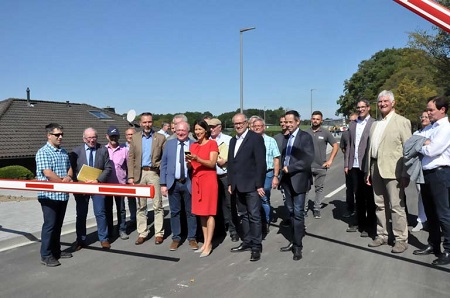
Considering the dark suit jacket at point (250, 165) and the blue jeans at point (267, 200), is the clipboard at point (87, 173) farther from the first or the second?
the blue jeans at point (267, 200)

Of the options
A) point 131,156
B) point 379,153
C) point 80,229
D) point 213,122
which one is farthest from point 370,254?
point 80,229

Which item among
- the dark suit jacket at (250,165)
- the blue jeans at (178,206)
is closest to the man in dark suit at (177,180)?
the blue jeans at (178,206)

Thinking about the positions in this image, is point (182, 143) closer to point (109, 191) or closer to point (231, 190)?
point (231, 190)

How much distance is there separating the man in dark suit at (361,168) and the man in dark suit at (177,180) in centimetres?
289

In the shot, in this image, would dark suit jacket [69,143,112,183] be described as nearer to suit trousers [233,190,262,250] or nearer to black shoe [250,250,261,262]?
suit trousers [233,190,262,250]

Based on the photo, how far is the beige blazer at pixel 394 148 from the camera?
5.27 m

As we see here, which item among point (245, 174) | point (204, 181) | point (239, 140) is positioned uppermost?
point (239, 140)

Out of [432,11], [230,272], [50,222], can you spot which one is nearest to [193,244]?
[230,272]

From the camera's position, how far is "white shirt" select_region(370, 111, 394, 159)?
5.42 metres

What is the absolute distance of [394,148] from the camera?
17.4 feet

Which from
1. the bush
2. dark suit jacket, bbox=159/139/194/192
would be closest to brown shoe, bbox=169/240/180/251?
dark suit jacket, bbox=159/139/194/192

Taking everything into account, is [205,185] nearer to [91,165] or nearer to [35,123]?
[91,165]

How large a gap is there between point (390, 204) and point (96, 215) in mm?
4624

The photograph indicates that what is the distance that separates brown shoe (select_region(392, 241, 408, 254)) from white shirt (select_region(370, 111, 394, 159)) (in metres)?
1.29
